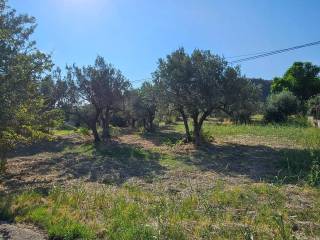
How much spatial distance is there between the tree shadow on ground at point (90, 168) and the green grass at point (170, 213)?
2493 mm

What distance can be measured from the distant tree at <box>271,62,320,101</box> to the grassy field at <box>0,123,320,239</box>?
158ft

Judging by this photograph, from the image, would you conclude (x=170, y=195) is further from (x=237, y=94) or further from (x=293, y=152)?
(x=237, y=94)

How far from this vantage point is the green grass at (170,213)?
7.52 metres

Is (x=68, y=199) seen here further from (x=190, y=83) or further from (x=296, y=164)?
(x=190, y=83)

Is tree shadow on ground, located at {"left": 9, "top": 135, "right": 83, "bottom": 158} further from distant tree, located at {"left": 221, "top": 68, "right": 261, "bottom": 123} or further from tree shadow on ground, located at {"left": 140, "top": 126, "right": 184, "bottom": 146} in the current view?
distant tree, located at {"left": 221, "top": 68, "right": 261, "bottom": 123}

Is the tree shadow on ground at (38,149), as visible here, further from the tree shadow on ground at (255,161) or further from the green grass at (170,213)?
the green grass at (170,213)

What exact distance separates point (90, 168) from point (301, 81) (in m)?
56.1

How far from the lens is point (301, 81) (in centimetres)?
6675

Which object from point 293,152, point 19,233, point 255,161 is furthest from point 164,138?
point 19,233

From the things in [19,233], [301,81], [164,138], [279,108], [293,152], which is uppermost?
[301,81]

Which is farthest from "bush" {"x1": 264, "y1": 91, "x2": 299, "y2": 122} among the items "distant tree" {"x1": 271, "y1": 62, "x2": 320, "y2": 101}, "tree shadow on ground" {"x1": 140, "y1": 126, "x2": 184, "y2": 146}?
"distant tree" {"x1": 271, "y1": 62, "x2": 320, "y2": 101}

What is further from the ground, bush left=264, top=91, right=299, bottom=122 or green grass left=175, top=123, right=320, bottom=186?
bush left=264, top=91, right=299, bottom=122

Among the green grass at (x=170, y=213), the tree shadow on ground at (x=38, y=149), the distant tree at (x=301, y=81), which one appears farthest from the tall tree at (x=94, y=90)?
the distant tree at (x=301, y=81)

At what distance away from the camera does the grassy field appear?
7.79 metres
